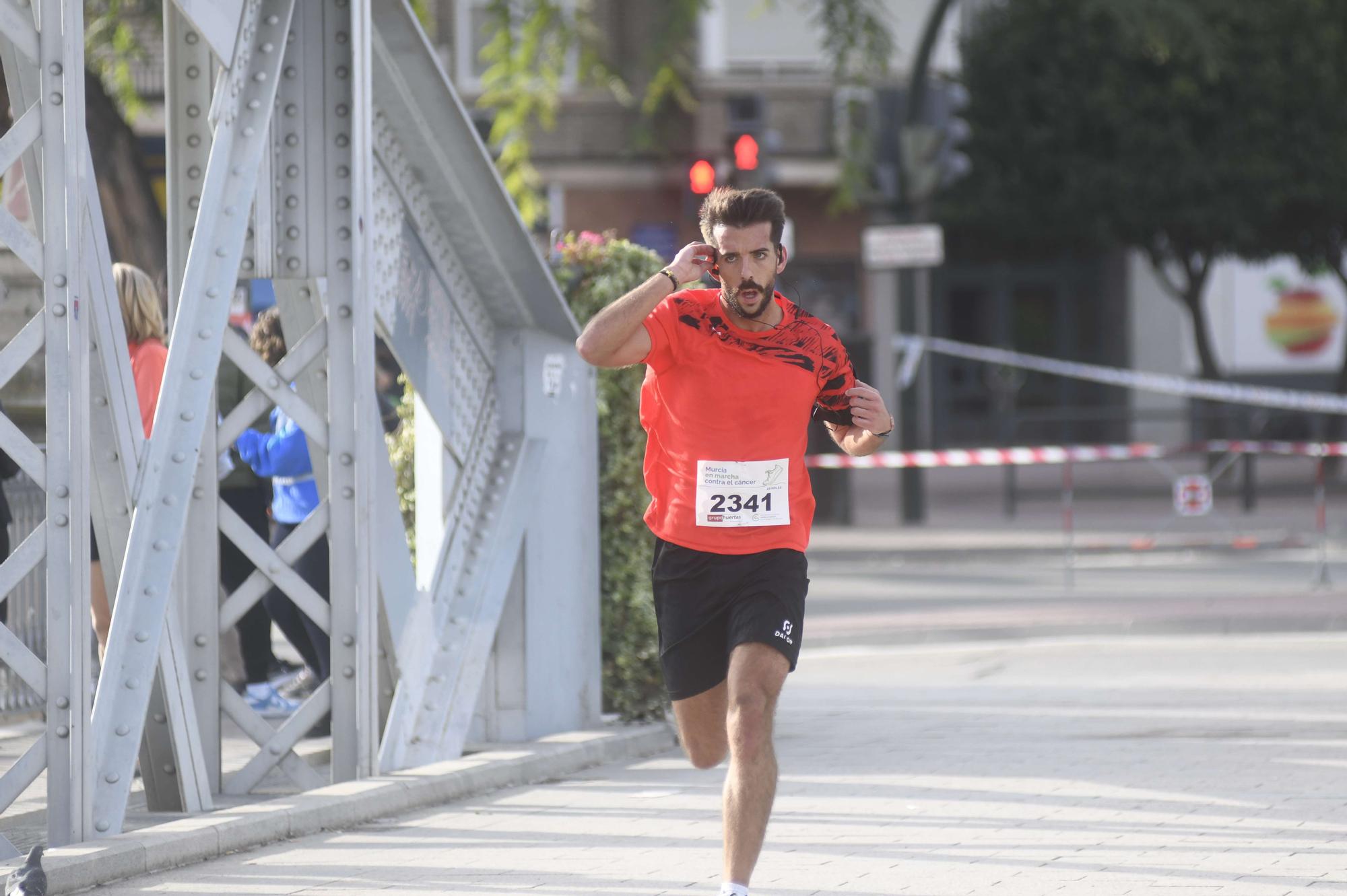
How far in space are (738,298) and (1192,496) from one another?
1215 cm

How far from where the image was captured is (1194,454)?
58.6ft

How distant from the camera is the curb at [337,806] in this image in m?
5.40

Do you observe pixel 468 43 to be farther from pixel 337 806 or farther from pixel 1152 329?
pixel 337 806

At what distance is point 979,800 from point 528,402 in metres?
2.35

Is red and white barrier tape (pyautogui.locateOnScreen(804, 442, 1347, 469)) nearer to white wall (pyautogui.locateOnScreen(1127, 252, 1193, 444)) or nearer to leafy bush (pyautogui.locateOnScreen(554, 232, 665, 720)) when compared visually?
leafy bush (pyautogui.locateOnScreen(554, 232, 665, 720))

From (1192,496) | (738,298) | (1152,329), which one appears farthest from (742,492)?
(1152,329)

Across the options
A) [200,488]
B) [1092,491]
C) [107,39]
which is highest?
[107,39]

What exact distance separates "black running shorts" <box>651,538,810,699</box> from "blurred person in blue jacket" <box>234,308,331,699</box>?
11.7ft

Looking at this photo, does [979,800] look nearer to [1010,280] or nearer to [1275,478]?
[1275,478]

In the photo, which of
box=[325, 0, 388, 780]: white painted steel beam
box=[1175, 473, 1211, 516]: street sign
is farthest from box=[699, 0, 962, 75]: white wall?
box=[325, 0, 388, 780]: white painted steel beam

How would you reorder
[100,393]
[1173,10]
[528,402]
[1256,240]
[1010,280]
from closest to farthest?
[100,393] → [528,402] → [1173,10] → [1256,240] → [1010,280]

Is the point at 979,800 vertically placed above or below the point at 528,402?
below

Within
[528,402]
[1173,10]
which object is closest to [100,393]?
[528,402]

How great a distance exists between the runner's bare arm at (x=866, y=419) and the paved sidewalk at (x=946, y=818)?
1148mm
